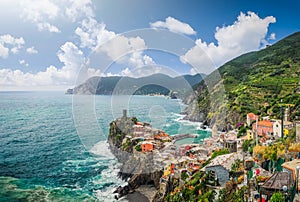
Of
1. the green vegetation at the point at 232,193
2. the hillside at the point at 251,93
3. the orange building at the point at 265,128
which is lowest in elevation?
the green vegetation at the point at 232,193

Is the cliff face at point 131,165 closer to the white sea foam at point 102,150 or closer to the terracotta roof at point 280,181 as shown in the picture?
the white sea foam at point 102,150

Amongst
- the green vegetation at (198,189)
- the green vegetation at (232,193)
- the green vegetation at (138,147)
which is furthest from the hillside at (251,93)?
the green vegetation at (232,193)

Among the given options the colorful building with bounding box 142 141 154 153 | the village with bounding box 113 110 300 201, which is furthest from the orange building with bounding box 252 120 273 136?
the colorful building with bounding box 142 141 154 153

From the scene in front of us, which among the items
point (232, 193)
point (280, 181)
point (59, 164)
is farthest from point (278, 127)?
point (59, 164)

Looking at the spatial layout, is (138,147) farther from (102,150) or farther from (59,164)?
(59,164)

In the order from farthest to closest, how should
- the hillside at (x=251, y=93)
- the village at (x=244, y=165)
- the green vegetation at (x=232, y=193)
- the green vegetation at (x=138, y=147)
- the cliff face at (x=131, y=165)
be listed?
the hillside at (x=251, y=93), the green vegetation at (x=138, y=147), the cliff face at (x=131, y=165), the green vegetation at (x=232, y=193), the village at (x=244, y=165)

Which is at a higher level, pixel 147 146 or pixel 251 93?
pixel 251 93
